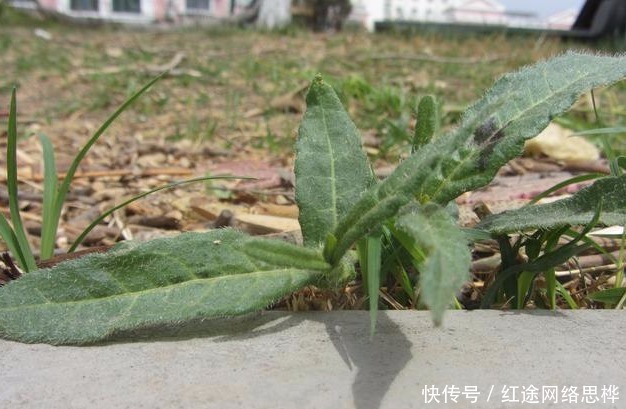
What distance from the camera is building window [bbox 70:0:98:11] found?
18.5 metres

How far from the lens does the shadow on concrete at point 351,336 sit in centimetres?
83

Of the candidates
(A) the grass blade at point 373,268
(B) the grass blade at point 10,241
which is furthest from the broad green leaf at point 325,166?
(B) the grass blade at point 10,241

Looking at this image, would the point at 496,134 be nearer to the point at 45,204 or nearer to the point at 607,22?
the point at 45,204

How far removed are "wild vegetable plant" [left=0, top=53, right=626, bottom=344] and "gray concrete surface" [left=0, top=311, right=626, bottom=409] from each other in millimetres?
46

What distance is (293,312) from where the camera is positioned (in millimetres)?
1044

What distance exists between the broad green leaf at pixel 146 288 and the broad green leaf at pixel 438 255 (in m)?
0.17

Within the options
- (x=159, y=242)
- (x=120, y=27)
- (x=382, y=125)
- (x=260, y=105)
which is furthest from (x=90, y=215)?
(x=120, y=27)

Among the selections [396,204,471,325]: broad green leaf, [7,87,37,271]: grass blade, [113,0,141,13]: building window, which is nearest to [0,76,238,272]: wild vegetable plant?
[7,87,37,271]: grass blade

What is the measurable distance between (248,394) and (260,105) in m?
3.14

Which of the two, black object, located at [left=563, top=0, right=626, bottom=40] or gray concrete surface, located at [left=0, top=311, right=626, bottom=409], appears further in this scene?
black object, located at [left=563, top=0, right=626, bottom=40]

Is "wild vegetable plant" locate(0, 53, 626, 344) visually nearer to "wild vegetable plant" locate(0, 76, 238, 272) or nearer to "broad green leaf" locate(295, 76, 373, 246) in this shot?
"broad green leaf" locate(295, 76, 373, 246)

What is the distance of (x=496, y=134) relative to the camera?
1.06 m

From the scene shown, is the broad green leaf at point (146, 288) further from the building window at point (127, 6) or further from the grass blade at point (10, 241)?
the building window at point (127, 6)

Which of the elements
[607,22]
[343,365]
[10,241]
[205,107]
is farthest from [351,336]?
[607,22]
